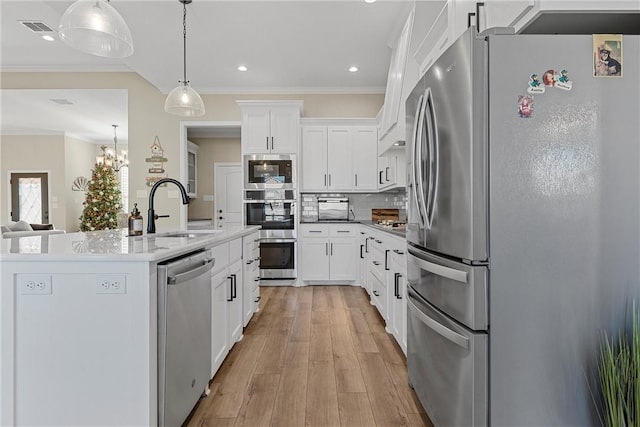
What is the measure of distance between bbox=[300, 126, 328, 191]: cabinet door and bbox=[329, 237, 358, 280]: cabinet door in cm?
87

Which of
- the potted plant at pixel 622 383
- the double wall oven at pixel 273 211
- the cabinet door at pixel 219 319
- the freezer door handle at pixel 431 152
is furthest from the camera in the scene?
the double wall oven at pixel 273 211

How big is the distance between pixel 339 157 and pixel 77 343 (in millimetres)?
4353

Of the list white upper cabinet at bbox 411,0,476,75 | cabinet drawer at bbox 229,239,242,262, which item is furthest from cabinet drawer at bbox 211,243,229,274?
white upper cabinet at bbox 411,0,476,75

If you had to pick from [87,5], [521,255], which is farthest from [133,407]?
[87,5]

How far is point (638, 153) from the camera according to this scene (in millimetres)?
1337

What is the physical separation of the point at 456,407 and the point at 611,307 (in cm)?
70

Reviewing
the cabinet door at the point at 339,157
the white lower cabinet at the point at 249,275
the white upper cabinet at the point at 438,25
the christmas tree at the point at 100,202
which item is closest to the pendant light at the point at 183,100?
the white lower cabinet at the point at 249,275

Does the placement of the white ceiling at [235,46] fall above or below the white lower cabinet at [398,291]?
above

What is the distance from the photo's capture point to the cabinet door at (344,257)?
5.13 meters

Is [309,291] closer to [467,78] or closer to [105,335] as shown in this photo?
[105,335]

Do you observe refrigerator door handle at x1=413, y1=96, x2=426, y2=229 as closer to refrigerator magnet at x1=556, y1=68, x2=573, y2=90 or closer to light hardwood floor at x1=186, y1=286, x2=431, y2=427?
refrigerator magnet at x1=556, y1=68, x2=573, y2=90

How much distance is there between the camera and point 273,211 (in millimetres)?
5129

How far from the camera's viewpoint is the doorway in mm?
8875

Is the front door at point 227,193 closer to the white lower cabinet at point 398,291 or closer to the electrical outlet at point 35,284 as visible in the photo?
the white lower cabinet at point 398,291
